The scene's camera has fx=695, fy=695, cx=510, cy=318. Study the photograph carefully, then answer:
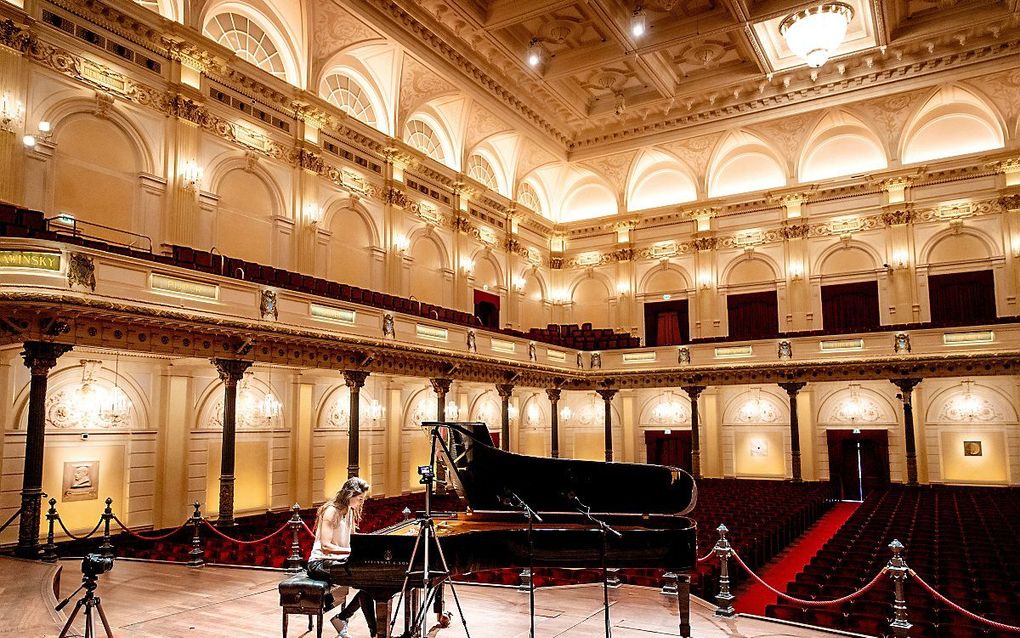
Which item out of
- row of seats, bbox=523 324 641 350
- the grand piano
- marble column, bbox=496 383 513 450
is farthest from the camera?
row of seats, bbox=523 324 641 350

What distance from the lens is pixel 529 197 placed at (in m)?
24.9

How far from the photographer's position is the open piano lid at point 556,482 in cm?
587

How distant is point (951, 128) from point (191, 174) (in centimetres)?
2064

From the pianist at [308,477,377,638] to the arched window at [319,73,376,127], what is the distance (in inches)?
513

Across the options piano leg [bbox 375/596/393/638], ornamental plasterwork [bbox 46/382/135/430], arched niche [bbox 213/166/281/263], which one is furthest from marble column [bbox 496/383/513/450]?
piano leg [bbox 375/596/393/638]

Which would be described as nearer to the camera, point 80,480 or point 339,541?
point 339,541

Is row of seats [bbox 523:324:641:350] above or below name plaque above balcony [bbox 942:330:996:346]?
above

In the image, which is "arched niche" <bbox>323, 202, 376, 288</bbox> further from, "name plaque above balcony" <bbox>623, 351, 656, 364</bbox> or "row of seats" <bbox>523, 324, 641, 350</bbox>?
"name plaque above balcony" <bbox>623, 351, 656, 364</bbox>

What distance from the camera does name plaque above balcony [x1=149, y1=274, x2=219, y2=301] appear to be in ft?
33.9

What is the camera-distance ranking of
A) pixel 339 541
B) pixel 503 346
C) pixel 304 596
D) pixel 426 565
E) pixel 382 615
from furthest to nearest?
pixel 503 346
pixel 339 541
pixel 304 596
pixel 382 615
pixel 426 565

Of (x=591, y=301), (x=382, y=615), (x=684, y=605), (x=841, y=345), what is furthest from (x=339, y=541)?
(x=591, y=301)

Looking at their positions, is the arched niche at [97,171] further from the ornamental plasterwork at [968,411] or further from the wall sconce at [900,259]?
the ornamental plasterwork at [968,411]

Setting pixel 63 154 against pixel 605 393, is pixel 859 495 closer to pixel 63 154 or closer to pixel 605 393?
pixel 605 393

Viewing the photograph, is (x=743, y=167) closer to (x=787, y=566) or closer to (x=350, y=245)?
(x=350, y=245)
